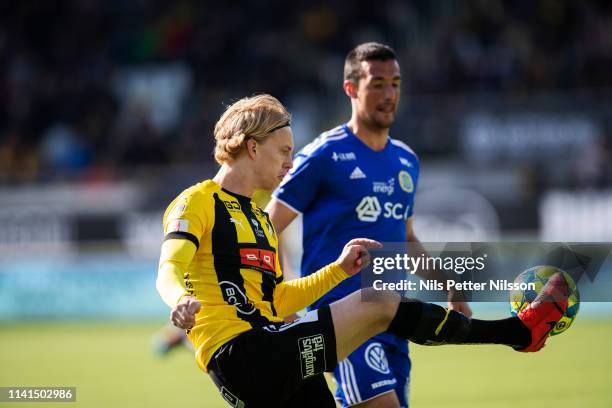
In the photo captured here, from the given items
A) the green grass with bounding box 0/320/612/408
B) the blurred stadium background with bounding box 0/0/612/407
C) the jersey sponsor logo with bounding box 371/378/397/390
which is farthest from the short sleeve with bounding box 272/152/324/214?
the blurred stadium background with bounding box 0/0/612/407

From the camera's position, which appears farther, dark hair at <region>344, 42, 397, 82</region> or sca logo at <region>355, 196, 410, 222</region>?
dark hair at <region>344, 42, 397, 82</region>

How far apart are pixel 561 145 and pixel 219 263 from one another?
12264 mm

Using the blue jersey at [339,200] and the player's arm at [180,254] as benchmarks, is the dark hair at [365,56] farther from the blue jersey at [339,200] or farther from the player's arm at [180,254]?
the player's arm at [180,254]

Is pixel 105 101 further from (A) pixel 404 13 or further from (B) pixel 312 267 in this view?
(B) pixel 312 267

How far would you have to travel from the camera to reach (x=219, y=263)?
15.5ft

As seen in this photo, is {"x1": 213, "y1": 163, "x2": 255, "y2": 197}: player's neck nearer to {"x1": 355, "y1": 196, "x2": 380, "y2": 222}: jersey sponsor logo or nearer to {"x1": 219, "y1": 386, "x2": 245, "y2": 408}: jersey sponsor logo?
{"x1": 219, "y1": 386, "x2": 245, "y2": 408}: jersey sponsor logo

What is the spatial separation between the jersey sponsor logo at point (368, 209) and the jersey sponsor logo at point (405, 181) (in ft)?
0.80

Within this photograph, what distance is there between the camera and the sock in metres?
4.72

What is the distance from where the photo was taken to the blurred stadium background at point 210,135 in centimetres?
1333

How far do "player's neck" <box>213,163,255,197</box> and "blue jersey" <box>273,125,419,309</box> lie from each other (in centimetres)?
101

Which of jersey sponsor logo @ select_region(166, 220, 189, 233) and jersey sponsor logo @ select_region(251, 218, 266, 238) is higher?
jersey sponsor logo @ select_region(251, 218, 266, 238)

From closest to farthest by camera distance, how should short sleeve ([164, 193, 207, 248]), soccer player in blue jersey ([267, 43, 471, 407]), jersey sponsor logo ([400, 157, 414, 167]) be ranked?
short sleeve ([164, 193, 207, 248]), soccer player in blue jersey ([267, 43, 471, 407]), jersey sponsor logo ([400, 157, 414, 167])

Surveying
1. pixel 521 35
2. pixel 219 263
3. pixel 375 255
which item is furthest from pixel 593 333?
pixel 219 263

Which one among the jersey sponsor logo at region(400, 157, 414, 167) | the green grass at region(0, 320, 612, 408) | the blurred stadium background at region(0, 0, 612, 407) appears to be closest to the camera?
the jersey sponsor logo at region(400, 157, 414, 167)
